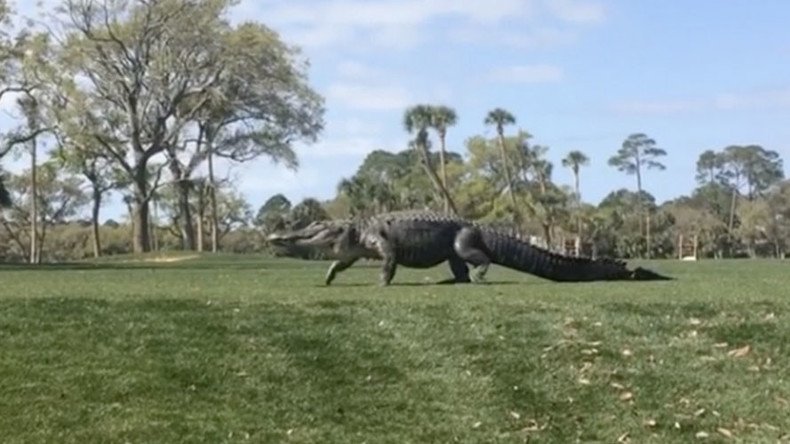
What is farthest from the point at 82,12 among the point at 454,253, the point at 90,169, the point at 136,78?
the point at 454,253

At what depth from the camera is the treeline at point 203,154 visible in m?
46.0

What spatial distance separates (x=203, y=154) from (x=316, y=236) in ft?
118

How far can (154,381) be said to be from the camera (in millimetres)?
9672

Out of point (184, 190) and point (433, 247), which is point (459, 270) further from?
point (184, 190)

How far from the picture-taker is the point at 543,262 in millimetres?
16062

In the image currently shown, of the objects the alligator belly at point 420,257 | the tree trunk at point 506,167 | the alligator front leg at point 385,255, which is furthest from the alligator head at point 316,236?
the tree trunk at point 506,167

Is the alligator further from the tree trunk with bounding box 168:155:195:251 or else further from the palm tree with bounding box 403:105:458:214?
the palm tree with bounding box 403:105:458:214

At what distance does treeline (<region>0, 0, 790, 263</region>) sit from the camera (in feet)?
151

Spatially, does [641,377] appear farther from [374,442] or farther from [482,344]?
[374,442]

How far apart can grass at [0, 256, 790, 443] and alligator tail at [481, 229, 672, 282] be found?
3.25m

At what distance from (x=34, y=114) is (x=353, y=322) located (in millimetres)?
37127

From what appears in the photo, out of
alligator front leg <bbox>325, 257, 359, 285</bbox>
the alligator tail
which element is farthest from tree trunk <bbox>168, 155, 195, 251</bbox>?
the alligator tail

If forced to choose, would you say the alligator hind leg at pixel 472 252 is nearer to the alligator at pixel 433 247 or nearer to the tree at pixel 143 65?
the alligator at pixel 433 247

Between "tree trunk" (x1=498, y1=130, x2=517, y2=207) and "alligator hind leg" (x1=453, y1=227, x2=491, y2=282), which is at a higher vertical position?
"tree trunk" (x1=498, y1=130, x2=517, y2=207)
